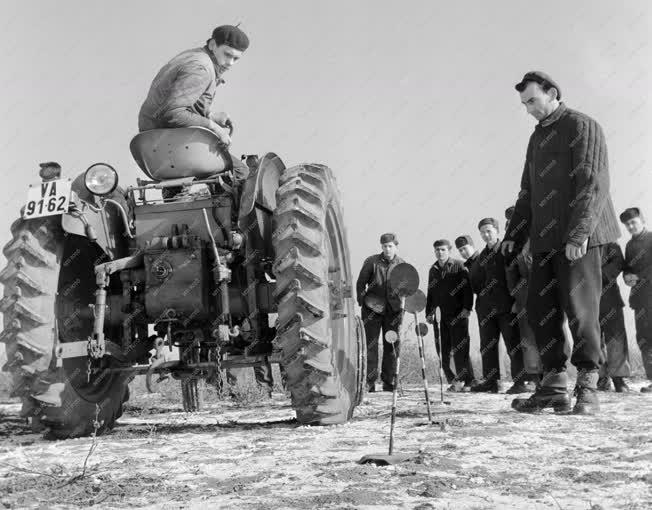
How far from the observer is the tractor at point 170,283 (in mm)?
4652

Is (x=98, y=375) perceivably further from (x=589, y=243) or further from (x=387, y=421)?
(x=589, y=243)

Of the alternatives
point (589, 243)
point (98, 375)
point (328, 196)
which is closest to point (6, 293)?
point (98, 375)

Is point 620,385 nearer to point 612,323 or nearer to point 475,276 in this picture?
point 612,323

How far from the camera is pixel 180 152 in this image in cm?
523

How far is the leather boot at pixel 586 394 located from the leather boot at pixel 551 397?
0.42 feet

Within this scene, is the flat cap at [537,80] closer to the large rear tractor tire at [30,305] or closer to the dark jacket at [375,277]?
the large rear tractor tire at [30,305]

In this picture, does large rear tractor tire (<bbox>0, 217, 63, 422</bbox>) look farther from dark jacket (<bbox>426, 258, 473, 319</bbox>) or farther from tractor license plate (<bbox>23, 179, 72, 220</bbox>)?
dark jacket (<bbox>426, 258, 473, 319</bbox>)

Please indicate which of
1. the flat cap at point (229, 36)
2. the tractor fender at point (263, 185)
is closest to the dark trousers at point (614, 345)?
the tractor fender at point (263, 185)

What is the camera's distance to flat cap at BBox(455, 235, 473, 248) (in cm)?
1062

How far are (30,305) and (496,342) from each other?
6455mm

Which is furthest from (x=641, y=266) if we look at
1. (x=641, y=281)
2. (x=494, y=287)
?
(x=494, y=287)

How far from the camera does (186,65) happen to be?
530 centimetres

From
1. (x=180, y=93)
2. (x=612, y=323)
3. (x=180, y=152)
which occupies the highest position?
(x=180, y=93)

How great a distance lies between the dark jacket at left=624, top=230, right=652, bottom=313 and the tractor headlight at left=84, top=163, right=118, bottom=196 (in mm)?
6347
